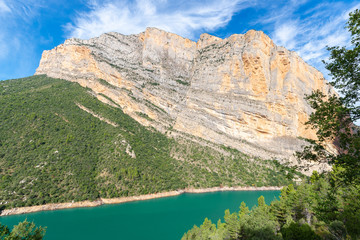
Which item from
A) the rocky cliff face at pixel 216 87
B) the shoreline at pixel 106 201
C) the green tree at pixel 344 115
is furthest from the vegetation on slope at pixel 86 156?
the green tree at pixel 344 115

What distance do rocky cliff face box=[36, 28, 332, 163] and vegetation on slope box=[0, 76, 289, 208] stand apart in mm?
5695

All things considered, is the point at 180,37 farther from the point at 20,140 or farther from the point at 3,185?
the point at 3,185

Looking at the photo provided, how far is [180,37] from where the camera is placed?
8550 centimetres

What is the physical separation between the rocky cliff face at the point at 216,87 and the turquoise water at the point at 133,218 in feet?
87.4

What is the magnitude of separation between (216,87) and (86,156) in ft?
150

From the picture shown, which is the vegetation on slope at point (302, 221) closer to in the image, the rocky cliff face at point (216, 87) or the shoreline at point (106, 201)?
the shoreline at point (106, 201)

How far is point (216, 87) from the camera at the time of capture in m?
67.9

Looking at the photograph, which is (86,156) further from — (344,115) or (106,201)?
(344,115)

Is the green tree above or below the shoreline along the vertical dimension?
above

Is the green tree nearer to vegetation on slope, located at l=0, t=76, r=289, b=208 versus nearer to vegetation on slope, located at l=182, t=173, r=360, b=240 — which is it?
vegetation on slope, located at l=182, t=173, r=360, b=240

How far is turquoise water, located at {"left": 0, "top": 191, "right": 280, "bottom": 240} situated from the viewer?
23.6 metres

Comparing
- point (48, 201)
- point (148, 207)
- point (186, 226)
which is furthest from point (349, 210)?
point (48, 201)

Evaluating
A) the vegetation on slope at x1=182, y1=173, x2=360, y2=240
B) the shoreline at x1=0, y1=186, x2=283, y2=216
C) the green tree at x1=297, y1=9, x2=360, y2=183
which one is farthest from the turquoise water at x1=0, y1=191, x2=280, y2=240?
the green tree at x1=297, y1=9, x2=360, y2=183

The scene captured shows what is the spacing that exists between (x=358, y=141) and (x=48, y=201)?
35.9m
